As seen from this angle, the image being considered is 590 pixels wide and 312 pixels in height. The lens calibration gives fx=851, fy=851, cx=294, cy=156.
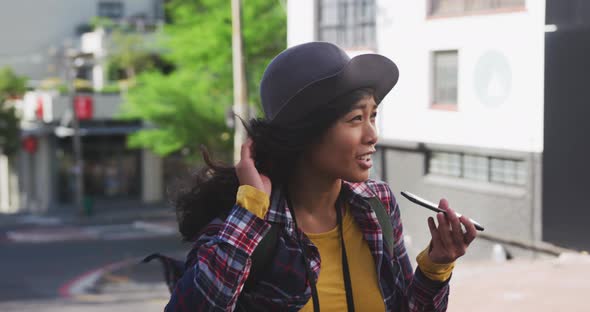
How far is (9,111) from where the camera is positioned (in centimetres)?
3703

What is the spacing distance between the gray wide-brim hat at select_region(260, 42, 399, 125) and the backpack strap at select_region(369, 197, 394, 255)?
397 millimetres

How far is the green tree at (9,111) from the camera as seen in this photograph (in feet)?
121

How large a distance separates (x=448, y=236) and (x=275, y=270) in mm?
534

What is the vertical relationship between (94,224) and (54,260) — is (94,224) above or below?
below

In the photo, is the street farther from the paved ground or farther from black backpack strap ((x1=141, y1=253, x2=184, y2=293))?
black backpack strap ((x1=141, y1=253, x2=184, y2=293))

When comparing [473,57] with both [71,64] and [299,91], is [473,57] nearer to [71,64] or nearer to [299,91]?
[299,91]

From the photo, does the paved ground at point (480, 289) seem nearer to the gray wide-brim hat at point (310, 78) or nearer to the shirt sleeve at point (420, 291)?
the shirt sleeve at point (420, 291)

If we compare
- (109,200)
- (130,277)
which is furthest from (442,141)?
(109,200)

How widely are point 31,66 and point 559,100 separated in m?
32.8

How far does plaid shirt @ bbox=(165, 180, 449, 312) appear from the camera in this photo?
7.41 feet

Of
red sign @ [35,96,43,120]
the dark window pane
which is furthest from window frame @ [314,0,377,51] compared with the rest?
red sign @ [35,96,43,120]

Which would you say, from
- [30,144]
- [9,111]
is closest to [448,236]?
[9,111]

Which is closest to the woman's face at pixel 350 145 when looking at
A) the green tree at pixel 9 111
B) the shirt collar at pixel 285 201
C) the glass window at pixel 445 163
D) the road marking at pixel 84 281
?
the shirt collar at pixel 285 201

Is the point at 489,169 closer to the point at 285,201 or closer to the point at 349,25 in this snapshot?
the point at 349,25
